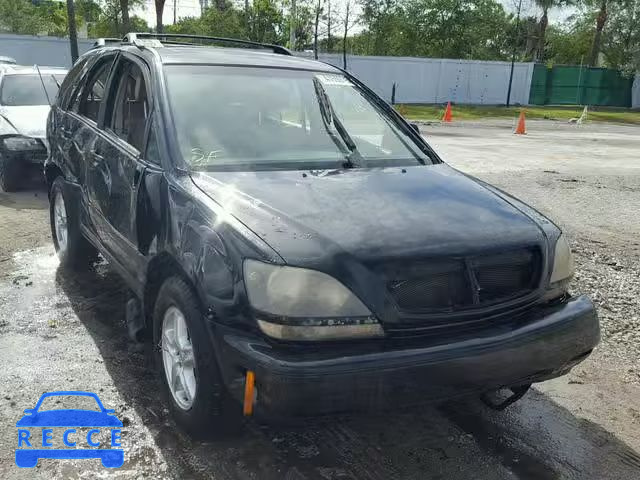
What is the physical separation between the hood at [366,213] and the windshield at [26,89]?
722 centimetres

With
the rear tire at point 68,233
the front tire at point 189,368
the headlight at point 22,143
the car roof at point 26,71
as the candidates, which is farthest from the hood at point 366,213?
the car roof at point 26,71

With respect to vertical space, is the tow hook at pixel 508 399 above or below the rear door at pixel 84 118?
below

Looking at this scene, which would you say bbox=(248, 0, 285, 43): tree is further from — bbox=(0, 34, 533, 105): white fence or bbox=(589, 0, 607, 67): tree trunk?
bbox=(589, 0, 607, 67): tree trunk

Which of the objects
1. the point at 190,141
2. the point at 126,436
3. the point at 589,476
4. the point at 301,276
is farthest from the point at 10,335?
the point at 589,476

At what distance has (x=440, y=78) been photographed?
3606 centimetres

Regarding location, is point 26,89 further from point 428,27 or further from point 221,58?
point 428,27

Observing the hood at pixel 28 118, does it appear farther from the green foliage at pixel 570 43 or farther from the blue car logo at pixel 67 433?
the green foliage at pixel 570 43

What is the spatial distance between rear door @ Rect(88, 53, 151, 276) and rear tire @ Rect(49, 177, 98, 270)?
70 centimetres

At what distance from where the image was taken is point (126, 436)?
3.04 meters

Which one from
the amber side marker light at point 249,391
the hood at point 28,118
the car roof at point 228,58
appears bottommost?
the amber side marker light at point 249,391

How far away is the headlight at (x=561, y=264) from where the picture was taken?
2.96 meters

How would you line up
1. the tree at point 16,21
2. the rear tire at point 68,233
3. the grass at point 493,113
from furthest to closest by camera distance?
1. the tree at point 16,21
2. the grass at point 493,113
3. the rear tire at point 68,233

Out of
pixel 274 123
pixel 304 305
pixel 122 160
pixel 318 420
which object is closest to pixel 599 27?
pixel 274 123

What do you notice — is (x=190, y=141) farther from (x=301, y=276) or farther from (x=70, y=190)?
(x=70, y=190)
